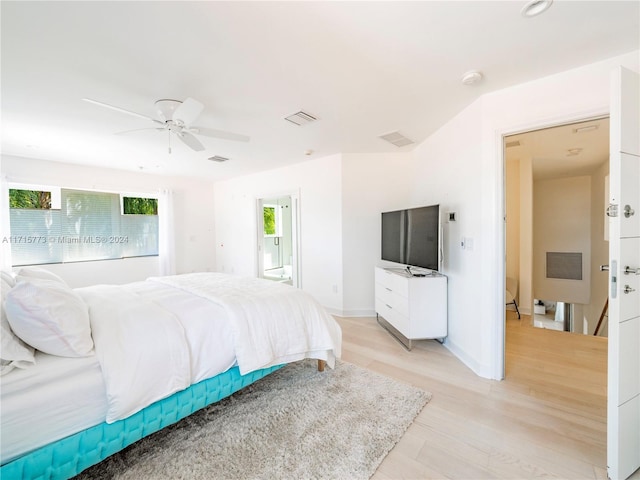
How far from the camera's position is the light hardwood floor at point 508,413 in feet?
4.77

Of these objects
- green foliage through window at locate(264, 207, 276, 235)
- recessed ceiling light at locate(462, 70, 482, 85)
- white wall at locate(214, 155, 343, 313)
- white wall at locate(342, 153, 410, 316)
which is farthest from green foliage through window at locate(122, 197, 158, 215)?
recessed ceiling light at locate(462, 70, 482, 85)

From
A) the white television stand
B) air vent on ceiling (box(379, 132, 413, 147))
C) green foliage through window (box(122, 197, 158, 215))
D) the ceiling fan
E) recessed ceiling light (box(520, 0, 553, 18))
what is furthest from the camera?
green foliage through window (box(122, 197, 158, 215))

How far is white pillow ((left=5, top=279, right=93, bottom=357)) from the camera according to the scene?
4.12ft

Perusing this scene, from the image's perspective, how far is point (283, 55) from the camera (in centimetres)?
176

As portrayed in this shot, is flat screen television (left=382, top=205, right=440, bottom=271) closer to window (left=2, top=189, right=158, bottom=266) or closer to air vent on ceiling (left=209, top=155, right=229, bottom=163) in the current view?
air vent on ceiling (left=209, top=155, right=229, bottom=163)

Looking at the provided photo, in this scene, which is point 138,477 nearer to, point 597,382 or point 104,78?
point 104,78

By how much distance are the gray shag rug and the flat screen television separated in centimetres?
134

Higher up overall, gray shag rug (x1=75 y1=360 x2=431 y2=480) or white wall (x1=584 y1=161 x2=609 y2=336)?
white wall (x1=584 y1=161 x2=609 y2=336)

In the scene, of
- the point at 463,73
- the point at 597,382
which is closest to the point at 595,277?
the point at 597,382

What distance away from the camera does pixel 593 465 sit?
145 cm

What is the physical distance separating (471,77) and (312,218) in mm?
2887

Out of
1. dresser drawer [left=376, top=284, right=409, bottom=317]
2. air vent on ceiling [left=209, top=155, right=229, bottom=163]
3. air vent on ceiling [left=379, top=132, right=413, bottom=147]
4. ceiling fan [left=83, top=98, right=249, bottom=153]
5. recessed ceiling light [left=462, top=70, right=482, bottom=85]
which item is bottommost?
dresser drawer [left=376, top=284, right=409, bottom=317]

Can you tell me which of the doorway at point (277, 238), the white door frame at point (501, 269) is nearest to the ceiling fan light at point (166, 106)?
the white door frame at point (501, 269)

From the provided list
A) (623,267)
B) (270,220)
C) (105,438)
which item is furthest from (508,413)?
(270,220)
